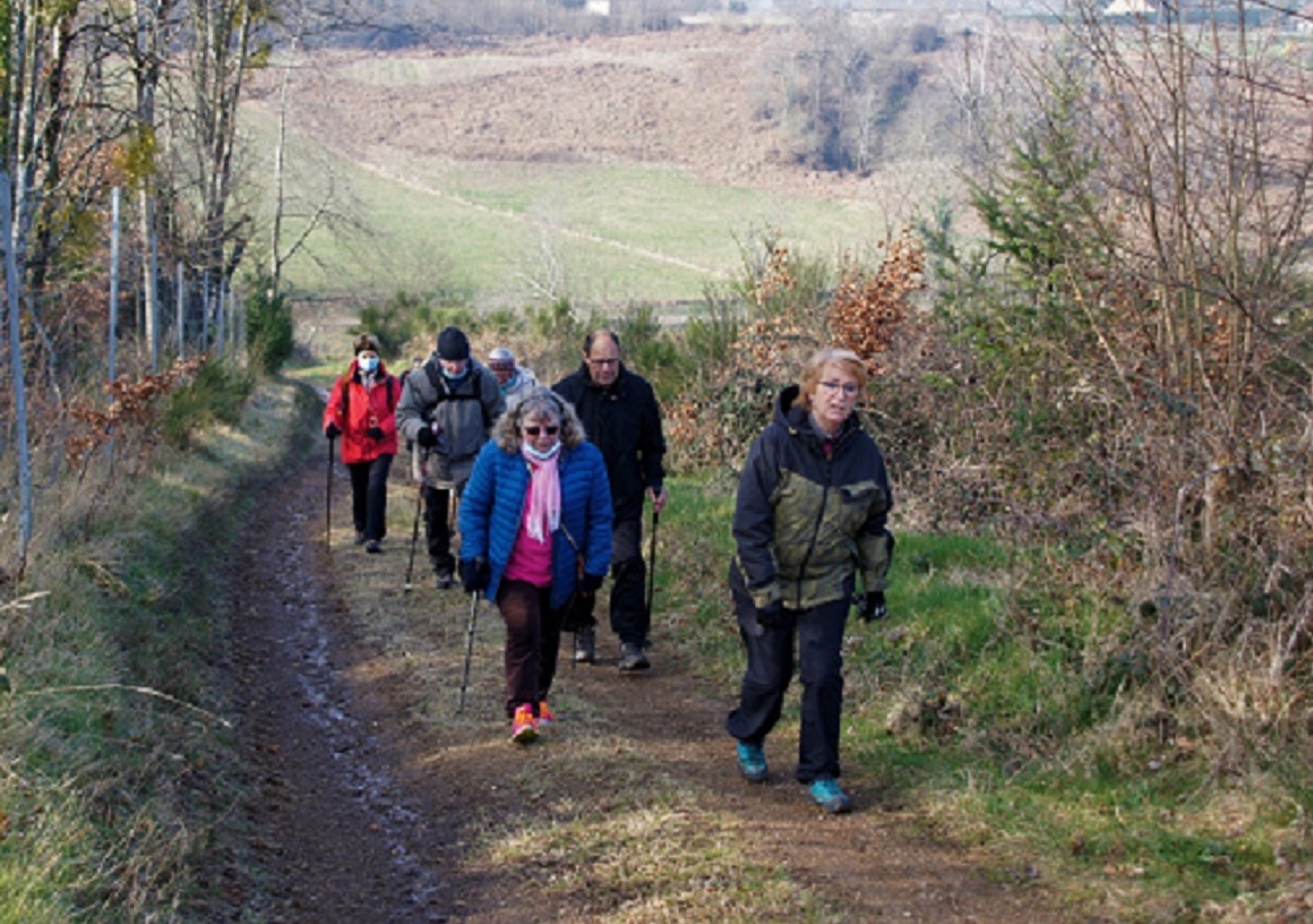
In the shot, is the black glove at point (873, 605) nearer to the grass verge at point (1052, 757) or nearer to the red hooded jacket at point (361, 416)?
the grass verge at point (1052, 757)

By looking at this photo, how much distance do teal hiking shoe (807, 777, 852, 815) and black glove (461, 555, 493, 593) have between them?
2108mm

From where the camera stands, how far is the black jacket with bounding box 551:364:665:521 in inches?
384

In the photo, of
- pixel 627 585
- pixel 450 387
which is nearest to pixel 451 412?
pixel 450 387

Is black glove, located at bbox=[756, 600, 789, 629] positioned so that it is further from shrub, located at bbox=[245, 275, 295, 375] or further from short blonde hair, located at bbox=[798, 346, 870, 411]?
shrub, located at bbox=[245, 275, 295, 375]

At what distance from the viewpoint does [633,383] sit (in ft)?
32.2

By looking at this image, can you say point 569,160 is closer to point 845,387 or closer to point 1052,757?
point 845,387

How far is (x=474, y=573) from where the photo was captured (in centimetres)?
779

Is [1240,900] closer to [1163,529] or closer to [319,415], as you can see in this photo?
[1163,529]

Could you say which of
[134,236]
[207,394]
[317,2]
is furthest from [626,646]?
[317,2]

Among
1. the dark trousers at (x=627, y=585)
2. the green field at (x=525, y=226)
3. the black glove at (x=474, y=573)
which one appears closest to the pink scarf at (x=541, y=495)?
the black glove at (x=474, y=573)

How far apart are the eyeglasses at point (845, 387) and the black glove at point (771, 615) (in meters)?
1.02

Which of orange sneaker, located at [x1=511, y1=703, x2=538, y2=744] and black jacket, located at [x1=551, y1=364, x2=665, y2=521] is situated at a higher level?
black jacket, located at [x1=551, y1=364, x2=665, y2=521]

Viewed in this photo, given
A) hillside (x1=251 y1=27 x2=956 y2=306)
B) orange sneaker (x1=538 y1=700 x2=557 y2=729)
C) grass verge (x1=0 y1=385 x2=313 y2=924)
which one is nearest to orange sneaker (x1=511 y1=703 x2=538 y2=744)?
orange sneaker (x1=538 y1=700 x2=557 y2=729)

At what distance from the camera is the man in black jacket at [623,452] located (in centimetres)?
973
